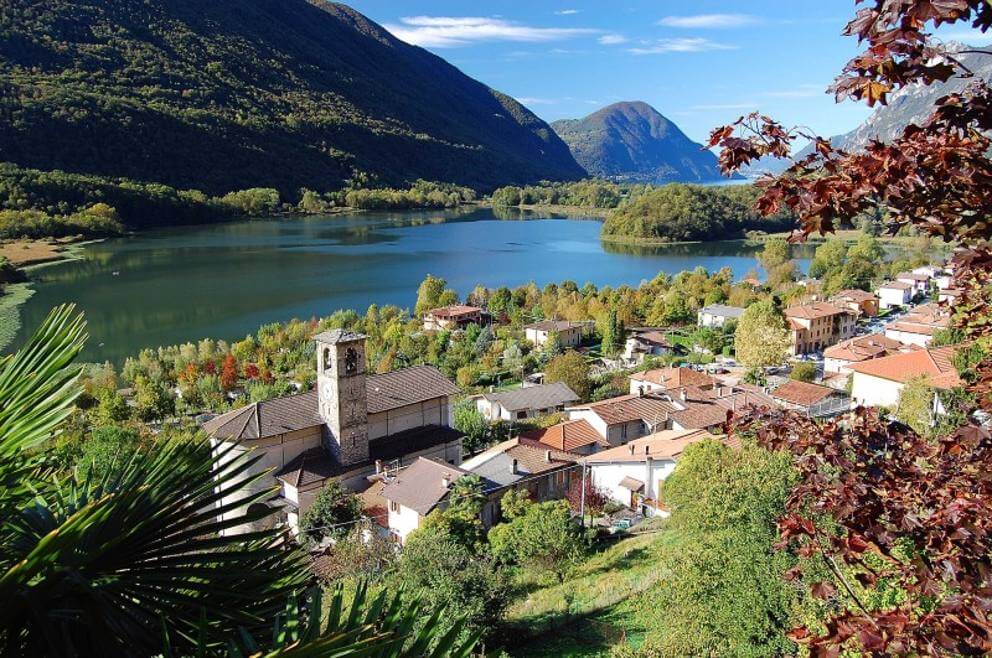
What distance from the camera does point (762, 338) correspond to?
21078 millimetres

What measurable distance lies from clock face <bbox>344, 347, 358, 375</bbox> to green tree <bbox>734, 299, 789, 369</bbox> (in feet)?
39.4

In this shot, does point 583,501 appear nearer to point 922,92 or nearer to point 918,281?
point 922,92

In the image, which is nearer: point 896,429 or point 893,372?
point 896,429

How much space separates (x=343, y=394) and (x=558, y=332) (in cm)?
1506

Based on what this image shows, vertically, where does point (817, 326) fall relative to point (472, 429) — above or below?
above

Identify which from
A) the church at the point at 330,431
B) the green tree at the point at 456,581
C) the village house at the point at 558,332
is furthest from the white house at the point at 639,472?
the village house at the point at 558,332

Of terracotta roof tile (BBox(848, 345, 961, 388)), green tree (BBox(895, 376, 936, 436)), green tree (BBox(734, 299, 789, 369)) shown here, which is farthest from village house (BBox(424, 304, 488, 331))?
green tree (BBox(895, 376, 936, 436))

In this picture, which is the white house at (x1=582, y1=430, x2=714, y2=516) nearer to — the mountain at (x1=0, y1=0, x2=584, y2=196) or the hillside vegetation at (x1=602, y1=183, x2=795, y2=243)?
the hillside vegetation at (x1=602, y1=183, x2=795, y2=243)

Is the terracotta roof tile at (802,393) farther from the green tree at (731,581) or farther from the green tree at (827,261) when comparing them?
the green tree at (827,261)

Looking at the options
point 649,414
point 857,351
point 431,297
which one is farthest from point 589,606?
point 431,297

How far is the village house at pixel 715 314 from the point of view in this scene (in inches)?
1190

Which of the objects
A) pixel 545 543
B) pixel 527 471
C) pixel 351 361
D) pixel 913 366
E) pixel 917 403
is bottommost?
pixel 527 471

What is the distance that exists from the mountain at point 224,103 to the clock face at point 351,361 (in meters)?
63.8

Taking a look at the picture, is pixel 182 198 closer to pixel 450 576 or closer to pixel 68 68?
pixel 68 68
